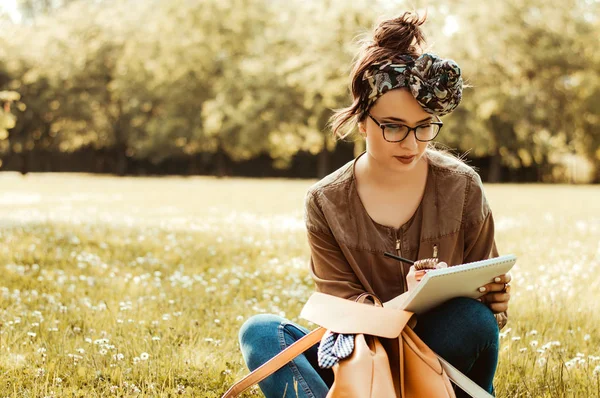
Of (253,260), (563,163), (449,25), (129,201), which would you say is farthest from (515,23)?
(253,260)

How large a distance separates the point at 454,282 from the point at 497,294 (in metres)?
0.35

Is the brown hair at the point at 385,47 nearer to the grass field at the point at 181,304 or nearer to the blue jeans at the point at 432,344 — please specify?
the blue jeans at the point at 432,344

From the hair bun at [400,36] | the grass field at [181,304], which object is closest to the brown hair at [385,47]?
the hair bun at [400,36]

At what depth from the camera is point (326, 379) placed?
3.07 m

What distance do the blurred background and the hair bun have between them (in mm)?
29238

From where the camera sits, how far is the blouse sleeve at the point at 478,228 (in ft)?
Result: 10.0

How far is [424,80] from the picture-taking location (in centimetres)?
278

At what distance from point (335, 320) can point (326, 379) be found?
0.49 meters

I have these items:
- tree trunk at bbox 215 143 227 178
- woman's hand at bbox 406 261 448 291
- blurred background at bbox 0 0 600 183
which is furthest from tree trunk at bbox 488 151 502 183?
woman's hand at bbox 406 261 448 291

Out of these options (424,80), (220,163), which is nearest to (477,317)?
(424,80)

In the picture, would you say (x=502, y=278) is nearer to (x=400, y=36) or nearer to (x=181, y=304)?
(x=400, y=36)

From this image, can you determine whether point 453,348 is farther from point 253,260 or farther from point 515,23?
point 515,23

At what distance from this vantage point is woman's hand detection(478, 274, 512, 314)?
2.76 metres

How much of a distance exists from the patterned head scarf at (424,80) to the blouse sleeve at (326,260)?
0.59 m
